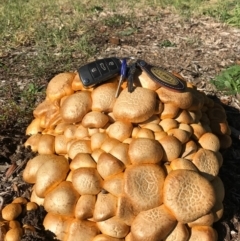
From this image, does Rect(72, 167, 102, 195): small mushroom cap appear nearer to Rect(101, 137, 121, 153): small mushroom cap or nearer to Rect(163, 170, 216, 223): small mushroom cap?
Rect(101, 137, 121, 153): small mushroom cap

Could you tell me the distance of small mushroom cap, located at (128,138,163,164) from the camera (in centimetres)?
257

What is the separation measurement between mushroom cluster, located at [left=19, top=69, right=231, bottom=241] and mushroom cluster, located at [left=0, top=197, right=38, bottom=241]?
10 centimetres

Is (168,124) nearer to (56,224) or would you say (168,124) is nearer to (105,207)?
(105,207)

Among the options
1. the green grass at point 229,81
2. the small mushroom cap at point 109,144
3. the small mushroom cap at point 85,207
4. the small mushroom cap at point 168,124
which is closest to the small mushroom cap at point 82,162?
the small mushroom cap at point 109,144

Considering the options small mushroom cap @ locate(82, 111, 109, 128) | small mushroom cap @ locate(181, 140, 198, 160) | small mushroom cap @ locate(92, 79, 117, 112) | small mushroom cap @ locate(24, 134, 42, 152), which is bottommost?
small mushroom cap @ locate(24, 134, 42, 152)

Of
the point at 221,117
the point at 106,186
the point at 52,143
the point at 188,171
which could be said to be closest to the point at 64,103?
the point at 52,143

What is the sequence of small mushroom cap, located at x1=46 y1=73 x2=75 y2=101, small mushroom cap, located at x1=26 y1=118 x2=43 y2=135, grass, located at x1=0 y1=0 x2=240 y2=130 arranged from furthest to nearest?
grass, located at x1=0 y1=0 x2=240 y2=130 < small mushroom cap, located at x1=26 y1=118 x2=43 y2=135 < small mushroom cap, located at x1=46 y1=73 x2=75 y2=101

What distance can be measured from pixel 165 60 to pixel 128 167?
3234 mm

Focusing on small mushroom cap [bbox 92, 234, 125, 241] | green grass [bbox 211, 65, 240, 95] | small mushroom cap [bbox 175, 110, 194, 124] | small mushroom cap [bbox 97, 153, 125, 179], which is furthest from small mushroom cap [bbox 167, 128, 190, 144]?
green grass [bbox 211, 65, 240, 95]

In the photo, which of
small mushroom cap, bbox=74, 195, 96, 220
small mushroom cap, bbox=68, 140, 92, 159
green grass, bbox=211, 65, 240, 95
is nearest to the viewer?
small mushroom cap, bbox=74, 195, 96, 220

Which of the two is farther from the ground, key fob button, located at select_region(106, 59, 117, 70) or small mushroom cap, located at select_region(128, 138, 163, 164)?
key fob button, located at select_region(106, 59, 117, 70)

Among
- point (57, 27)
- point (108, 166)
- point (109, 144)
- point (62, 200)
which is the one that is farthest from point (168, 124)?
point (57, 27)

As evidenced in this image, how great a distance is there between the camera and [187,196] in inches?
97.1

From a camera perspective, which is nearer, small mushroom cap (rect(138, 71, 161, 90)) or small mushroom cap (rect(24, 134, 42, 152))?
small mushroom cap (rect(138, 71, 161, 90))
